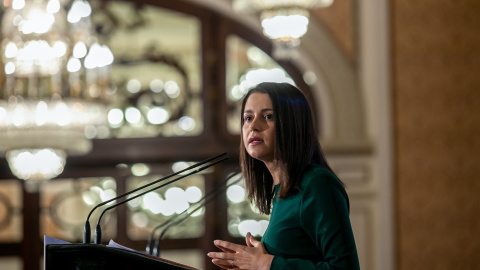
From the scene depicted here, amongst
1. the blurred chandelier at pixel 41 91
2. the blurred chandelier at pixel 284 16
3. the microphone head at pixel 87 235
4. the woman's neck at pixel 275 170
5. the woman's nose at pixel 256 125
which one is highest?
the blurred chandelier at pixel 284 16

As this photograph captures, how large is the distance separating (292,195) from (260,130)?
0.15 metres

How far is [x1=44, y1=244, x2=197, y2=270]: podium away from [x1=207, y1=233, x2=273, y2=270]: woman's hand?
3.0 inches

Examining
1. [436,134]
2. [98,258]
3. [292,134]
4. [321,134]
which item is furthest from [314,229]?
[436,134]

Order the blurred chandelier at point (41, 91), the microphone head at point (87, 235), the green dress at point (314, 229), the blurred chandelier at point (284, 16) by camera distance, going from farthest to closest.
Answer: the blurred chandelier at point (284, 16) < the blurred chandelier at point (41, 91) < the microphone head at point (87, 235) < the green dress at point (314, 229)

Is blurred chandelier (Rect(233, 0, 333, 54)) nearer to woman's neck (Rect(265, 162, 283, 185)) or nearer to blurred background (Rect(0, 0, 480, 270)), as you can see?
blurred background (Rect(0, 0, 480, 270))

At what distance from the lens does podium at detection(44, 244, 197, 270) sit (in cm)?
155

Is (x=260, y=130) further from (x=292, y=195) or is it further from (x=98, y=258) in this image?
(x=98, y=258)

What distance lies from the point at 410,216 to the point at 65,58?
281cm

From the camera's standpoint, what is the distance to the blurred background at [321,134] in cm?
555

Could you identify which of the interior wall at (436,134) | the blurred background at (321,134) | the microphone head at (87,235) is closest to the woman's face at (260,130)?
the microphone head at (87,235)

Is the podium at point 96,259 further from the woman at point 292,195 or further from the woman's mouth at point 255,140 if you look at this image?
the woman's mouth at point 255,140

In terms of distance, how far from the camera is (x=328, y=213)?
4.89 feet

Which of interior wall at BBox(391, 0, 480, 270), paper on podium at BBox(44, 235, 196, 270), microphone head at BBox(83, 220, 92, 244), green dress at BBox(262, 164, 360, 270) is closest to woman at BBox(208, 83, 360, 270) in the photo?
green dress at BBox(262, 164, 360, 270)

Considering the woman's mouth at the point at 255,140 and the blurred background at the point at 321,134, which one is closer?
the woman's mouth at the point at 255,140
